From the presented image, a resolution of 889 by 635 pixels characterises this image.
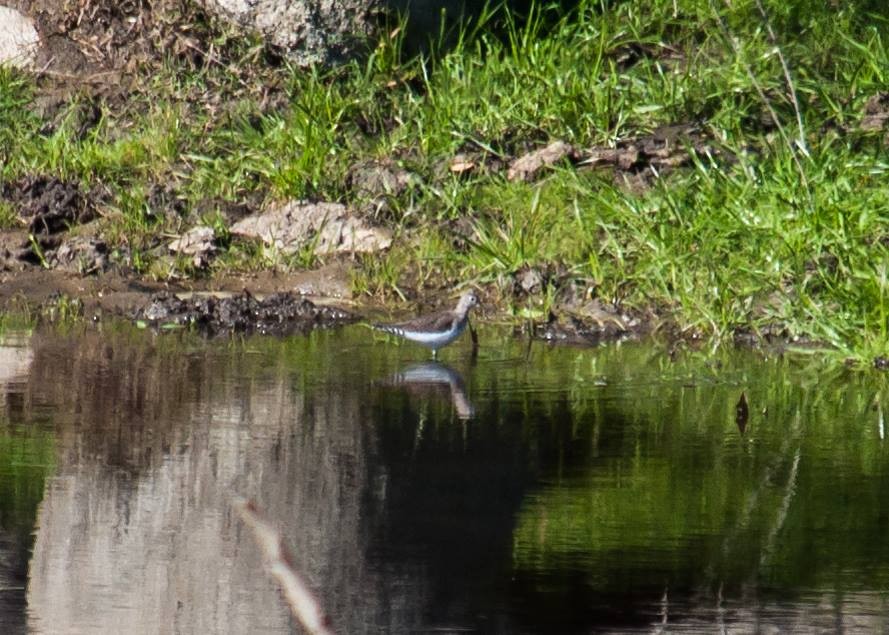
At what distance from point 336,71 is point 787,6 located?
3.16m

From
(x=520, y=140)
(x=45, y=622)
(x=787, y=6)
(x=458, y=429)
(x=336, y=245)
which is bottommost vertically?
(x=45, y=622)

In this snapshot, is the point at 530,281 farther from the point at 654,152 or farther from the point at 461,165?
the point at 654,152

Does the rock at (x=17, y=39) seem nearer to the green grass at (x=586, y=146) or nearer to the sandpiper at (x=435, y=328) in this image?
the green grass at (x=586, y=146)

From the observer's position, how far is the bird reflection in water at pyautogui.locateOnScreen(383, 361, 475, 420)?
7383 mm

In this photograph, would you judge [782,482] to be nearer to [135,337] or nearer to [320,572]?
[320,572]

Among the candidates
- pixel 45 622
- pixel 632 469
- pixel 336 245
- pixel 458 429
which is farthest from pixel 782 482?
pixel 336 245

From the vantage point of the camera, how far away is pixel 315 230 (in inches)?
403

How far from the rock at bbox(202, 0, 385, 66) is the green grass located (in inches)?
6.5

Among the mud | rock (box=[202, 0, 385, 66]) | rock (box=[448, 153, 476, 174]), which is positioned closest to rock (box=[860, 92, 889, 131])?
rock (box=[448, 153, 476, 174])

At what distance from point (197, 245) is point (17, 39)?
3.00 metres

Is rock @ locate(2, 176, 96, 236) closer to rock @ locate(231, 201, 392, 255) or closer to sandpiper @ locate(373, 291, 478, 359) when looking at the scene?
rock @ locate(231, 201, 392, 255)

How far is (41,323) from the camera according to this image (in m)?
9.26

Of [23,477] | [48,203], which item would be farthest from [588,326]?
[23,477]

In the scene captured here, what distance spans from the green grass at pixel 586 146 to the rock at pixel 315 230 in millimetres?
134
